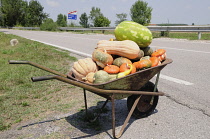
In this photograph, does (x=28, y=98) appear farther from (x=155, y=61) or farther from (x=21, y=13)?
(x=21, y=13)

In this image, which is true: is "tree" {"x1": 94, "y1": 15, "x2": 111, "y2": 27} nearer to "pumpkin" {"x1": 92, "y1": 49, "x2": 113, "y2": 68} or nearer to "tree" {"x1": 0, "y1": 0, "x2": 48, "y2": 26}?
"tree" {"x1": 0, "y1": 0, "x2": 48, "y2": 26}

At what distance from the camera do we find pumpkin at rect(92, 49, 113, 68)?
2.99 meters

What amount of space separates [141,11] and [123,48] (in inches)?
2365

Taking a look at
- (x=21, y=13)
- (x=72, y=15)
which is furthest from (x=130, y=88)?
(x=21, y=13)

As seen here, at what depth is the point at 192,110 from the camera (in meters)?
3.43

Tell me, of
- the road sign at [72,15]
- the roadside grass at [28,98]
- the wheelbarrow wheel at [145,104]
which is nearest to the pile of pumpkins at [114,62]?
the wheelbarrow wheel at [145,104]

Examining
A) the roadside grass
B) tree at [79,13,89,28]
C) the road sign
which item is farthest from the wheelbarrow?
Result: tree at [79,13,89,28]

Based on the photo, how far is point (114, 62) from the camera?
3.12 metres

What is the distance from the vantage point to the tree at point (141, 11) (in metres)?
59.8

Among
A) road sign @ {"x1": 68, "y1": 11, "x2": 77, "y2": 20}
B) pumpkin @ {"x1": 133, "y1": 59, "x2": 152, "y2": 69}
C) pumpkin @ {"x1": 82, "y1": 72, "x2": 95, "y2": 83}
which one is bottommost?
pumpkin @ {"x1": 82, "y1": 72, "x2": 95, "y2": 83}

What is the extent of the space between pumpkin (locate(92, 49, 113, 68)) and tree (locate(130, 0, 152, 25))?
58.5m

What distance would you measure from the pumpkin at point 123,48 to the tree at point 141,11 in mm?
58310

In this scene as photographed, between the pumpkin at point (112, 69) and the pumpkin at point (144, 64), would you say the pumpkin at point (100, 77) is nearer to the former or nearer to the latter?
the pumpkin at point (112, 69)

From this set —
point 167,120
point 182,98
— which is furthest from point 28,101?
point 182,98
